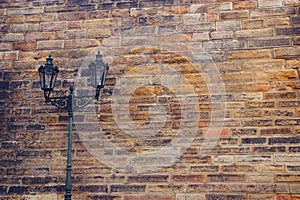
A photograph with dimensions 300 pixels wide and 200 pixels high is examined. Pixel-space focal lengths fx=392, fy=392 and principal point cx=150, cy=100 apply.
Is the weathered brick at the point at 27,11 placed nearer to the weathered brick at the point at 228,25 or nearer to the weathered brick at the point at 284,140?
the weathered brick at the point at 228,25

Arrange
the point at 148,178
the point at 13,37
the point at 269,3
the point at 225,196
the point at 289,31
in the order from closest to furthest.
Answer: the point at 225,196 → the point at 148,178 → the point at 289,31 → the point at 269,3 → the point at 13,37

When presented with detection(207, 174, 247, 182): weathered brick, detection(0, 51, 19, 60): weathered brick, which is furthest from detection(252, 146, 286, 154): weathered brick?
detection(0, 51, 19, 60): weathered brick

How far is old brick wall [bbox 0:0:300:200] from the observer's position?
10.5 ft

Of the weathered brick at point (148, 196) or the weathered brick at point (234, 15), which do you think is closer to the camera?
the weathered brick at point (148, 196)

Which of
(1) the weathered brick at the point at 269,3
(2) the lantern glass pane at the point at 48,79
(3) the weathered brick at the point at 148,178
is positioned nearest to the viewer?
(2) the lantern glass pane at the point at 48,79

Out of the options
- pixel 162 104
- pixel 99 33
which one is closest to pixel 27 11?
pixel 99 33

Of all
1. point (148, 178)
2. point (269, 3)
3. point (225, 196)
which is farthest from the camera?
point (269, 3)

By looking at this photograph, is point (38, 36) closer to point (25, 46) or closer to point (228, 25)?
point (25, 46)

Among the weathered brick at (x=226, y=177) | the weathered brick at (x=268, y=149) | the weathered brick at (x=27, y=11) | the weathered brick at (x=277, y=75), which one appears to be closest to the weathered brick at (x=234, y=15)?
the weathered brick at (x=277, y=75)

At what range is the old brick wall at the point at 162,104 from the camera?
320 cm

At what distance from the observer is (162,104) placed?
340 cm

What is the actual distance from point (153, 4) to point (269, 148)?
5.45ft

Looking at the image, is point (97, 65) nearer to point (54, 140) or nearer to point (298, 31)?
point (54, 140)

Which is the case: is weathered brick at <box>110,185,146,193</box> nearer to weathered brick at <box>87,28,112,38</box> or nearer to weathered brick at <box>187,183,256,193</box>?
weathered brick at <box>187,183,256,193</box>
